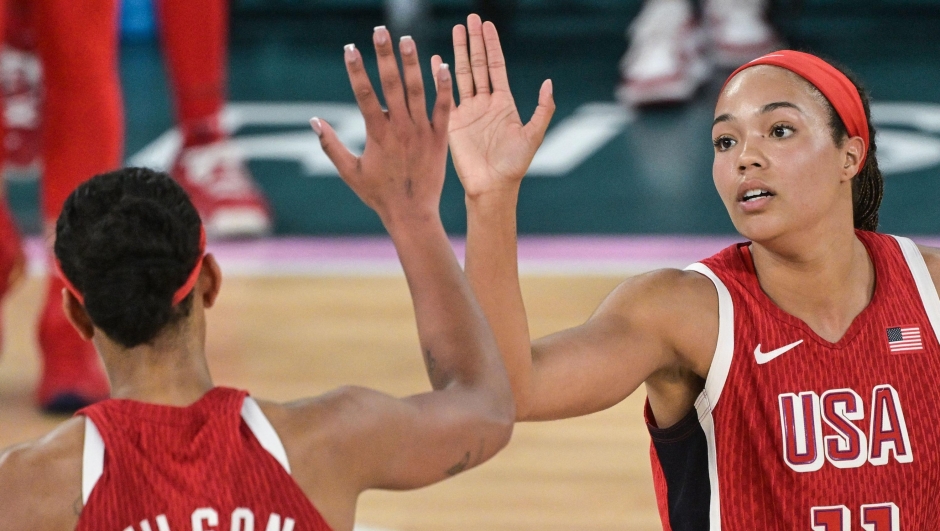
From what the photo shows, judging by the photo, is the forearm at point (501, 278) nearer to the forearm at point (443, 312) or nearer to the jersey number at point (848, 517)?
the forearm at point (443, 312)

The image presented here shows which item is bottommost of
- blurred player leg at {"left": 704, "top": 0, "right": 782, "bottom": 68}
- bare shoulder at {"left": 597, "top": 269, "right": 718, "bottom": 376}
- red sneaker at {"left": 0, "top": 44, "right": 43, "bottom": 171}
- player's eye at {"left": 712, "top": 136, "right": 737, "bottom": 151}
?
bare shoulder at {"left": 597, "top": 269, "right": 718, "bottom": 376}

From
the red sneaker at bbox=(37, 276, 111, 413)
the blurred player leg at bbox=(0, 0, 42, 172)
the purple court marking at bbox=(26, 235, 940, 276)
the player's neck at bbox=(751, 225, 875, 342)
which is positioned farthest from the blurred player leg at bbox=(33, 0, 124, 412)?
the player's neck at bbox=(751, 225, 875, 342)

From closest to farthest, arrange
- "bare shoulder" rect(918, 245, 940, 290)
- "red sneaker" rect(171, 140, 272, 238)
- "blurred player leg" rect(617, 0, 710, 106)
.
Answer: "bare shoulder" rect(918, 245, 940, 290)
"red sneaker" rect(171, 140, 272, 238)
"blurred player leg" rect(617, 0, 710, 106)

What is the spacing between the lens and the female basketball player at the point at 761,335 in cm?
189

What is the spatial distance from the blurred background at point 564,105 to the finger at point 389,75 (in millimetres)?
3374

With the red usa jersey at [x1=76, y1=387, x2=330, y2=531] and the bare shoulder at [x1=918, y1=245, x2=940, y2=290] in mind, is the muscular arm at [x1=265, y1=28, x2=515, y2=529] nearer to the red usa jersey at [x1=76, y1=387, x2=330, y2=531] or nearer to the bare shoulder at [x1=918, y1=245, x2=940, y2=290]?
the red usa jersey at [x1=76, y1=387, x2=330, y2=531]

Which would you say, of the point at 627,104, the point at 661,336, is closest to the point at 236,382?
the point at 661,336

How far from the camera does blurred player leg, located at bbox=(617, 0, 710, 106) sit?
654 centimetres

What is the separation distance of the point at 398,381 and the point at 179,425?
229 centimetres

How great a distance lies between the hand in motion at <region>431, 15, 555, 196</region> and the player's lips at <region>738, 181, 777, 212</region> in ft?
0.97

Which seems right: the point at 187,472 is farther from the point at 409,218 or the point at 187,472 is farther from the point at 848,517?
the point at 848,517

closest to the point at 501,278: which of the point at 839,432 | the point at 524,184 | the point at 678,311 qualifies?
the point at 678,311

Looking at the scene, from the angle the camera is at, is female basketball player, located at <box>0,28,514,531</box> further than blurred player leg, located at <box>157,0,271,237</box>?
No

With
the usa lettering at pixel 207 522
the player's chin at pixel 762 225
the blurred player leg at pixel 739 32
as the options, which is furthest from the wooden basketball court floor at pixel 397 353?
the blurred player leg at pixel 739 32
